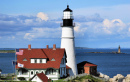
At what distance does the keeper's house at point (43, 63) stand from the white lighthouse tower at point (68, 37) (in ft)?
6.53

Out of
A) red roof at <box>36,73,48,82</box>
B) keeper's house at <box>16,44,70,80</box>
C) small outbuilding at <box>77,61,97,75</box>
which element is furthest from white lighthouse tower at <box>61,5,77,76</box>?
red roof at <box>36,73,48,82</box>

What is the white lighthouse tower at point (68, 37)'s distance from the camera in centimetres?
5531

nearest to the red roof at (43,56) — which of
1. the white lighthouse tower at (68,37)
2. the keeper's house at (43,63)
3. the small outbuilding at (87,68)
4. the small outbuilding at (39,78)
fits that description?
the keeper's house at (43,63)

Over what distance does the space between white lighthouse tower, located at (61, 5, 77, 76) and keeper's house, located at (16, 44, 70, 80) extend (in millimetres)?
1991

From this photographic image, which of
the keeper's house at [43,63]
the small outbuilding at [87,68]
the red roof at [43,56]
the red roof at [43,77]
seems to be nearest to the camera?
the red roof at [43,77]

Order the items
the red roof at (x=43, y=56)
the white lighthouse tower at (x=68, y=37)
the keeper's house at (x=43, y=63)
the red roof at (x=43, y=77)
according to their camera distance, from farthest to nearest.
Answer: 1. the white lighthouse tower at (x=68, y=37)
2. the red roof at (x=43, y=56)
3. the keeper's house at (x=43, y=63)
4. the red roof at (x=43, y=77)

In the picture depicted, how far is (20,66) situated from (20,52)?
2.27 meters

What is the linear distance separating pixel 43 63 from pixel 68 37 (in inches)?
270

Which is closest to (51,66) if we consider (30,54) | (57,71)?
(57,71)

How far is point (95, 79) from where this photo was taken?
52.5 metres

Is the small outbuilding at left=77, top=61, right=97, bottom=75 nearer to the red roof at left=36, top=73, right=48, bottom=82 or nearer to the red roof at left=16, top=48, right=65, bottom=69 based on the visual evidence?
the red roof at left=16, top=48, right=65, bottom=69

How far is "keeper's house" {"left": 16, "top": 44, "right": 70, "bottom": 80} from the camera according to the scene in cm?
5103

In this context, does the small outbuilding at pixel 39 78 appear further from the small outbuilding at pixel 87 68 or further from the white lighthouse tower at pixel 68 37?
the small outbuilding at pixel 87 68

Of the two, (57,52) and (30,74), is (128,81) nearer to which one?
(57,52)
